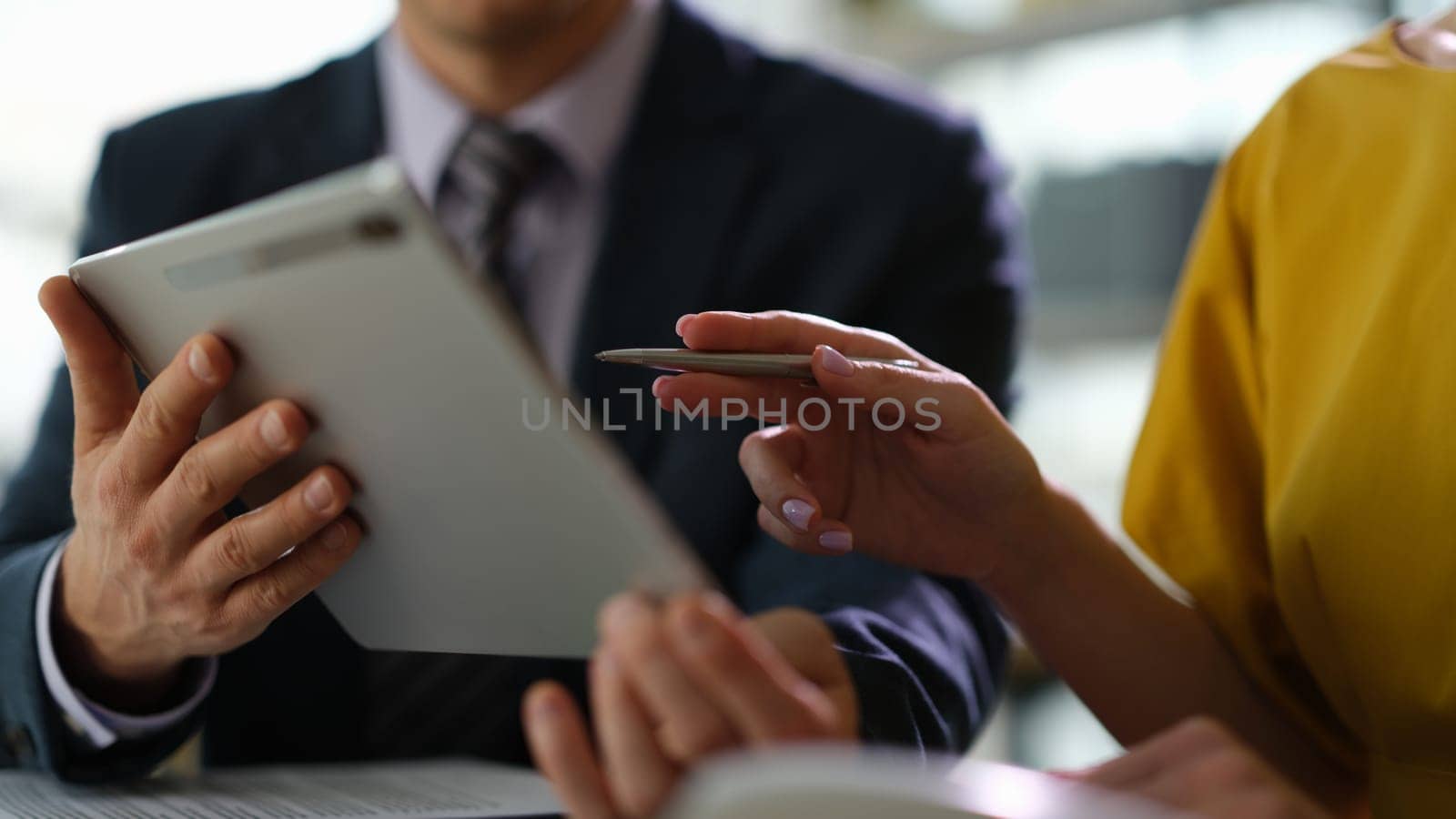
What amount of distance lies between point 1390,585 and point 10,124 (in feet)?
5.05

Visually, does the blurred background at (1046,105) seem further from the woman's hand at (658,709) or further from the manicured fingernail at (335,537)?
the woman's hand at (658,709)

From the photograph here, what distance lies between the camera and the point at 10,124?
142 cm

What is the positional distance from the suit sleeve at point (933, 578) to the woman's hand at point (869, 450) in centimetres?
5

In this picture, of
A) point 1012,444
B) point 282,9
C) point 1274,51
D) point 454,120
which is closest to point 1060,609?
point 1012,444

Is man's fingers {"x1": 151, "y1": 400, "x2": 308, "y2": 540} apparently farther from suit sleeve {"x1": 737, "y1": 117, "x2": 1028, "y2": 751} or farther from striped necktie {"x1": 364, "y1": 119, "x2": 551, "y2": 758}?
suit sleeve {"x1": 737, "y1": 117, "x2": 1028, "y2": 751}

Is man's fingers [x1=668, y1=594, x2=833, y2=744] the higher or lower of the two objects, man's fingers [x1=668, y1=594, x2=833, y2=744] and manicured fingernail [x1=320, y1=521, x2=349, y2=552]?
the higher

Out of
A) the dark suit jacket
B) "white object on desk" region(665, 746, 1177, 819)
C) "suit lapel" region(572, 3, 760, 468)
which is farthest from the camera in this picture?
"suit lapel" region(572, 3, 760, 468)

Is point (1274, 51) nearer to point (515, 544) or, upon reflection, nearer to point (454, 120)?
point (454, 120)

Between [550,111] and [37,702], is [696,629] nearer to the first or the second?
[37,702]

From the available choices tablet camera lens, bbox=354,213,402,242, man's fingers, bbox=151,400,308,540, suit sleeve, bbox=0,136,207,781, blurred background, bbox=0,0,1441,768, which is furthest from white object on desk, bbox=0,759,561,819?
blurred background, bbox=0,0,1441,768

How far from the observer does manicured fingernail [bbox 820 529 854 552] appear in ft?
1.51

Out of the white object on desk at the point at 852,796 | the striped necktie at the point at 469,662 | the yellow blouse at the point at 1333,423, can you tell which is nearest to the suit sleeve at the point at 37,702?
the striped necktie at the point at 469,662

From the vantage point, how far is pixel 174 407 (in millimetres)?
383

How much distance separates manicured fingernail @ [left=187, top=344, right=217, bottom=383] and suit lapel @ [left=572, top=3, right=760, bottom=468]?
0.25 m
